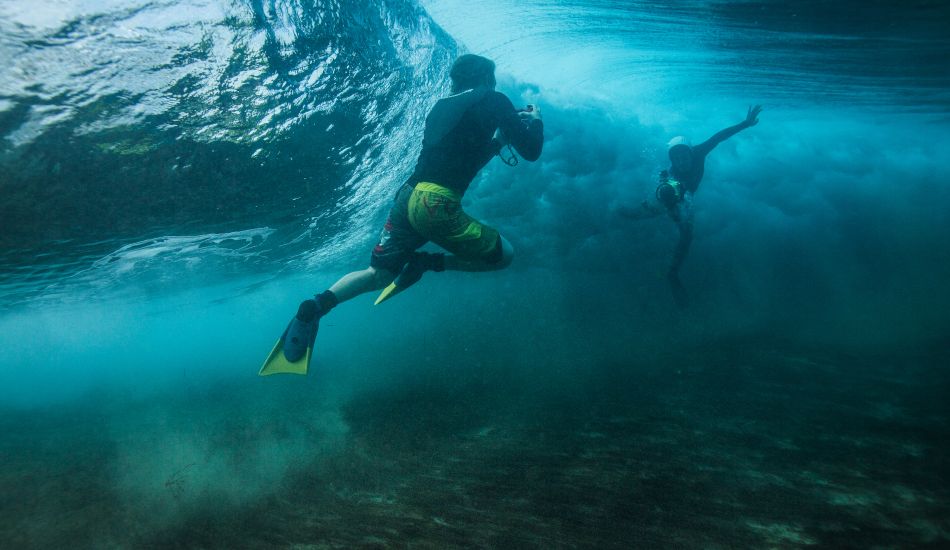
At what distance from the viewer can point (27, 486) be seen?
6.83 meters

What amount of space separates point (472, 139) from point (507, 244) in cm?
150

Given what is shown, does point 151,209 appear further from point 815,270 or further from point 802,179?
point 815,270

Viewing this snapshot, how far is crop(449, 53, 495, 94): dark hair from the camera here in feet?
16.1

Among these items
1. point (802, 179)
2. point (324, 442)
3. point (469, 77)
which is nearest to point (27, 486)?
point (324, 442)

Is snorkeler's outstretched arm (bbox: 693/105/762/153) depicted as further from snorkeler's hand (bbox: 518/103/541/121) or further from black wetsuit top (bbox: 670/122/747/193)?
snorkeler's hand (bbox: 518/103/541/121)

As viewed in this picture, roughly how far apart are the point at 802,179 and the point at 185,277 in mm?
32482

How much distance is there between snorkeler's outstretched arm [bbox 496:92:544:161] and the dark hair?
1.76ft

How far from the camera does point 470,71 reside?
4926mm

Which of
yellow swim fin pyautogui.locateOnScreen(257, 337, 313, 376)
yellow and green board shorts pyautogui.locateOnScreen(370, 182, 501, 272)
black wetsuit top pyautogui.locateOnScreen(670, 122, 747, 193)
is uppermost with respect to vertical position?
black wetsuit top pyautogui.locateOnScreen(670, 122, 747, 193)

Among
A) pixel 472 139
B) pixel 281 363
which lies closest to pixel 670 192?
pixel 472 139

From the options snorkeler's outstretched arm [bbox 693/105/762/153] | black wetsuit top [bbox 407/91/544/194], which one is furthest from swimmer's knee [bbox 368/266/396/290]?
snorkeler's outstretched arm [bbox 693/105/762/153]

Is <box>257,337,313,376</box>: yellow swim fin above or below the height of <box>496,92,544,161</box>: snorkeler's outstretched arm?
below

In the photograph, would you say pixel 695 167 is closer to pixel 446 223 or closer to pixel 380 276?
pixel 446 223

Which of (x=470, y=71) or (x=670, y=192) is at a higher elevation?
(x=470, y=71)
